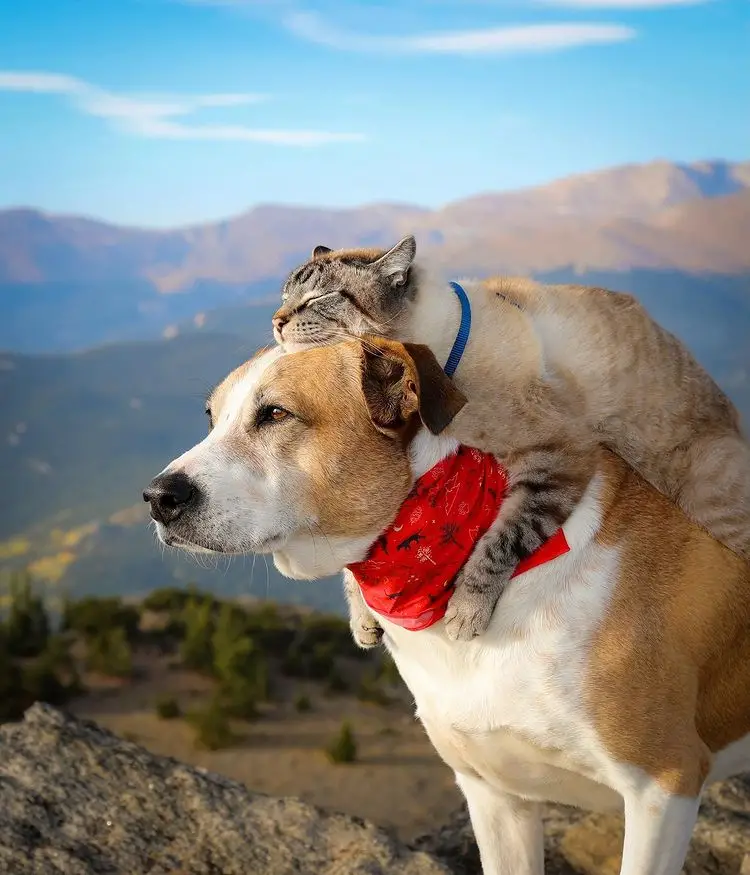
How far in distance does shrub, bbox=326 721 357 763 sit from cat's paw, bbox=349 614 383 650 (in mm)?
5143

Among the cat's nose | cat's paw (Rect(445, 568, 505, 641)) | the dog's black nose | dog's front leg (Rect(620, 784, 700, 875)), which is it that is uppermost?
the cat's nose

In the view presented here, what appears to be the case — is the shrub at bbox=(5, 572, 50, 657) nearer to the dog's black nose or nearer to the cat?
the cat

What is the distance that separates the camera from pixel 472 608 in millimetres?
2885

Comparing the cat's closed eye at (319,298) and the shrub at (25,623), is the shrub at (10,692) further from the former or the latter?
the cat's closed eye at (319,298)

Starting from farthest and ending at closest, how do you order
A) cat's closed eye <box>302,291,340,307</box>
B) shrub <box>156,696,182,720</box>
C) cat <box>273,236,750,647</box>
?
shrub <box>156,696,182,720</box> → cat's closed eye <box>302,291,340,307</box> → cat <box>273,236,750,647</box>

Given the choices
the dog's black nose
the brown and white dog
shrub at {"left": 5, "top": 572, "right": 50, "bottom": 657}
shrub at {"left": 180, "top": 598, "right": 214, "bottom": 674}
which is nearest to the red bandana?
the brown and white dog

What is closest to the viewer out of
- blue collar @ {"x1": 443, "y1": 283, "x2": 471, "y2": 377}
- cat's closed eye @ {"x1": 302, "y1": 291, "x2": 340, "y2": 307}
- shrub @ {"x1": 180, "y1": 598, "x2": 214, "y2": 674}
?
blue collar @ {"x1": 443, "y1": 283, "x2": 471, "y2": 377}

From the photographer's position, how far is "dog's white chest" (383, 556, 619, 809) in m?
2.86

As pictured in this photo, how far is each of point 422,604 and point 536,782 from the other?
0.68 metres

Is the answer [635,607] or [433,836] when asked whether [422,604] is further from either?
[433,836]

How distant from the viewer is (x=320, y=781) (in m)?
8.09

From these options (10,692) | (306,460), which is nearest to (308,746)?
(10,692)

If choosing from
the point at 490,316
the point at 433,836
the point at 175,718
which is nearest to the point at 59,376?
the point at 175,718

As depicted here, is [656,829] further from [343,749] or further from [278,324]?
[343,749]
